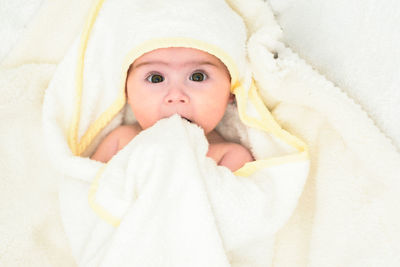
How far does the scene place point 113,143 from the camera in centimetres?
136

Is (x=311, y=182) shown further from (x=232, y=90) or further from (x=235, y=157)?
(x=232, y=90)

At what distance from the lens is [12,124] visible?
4.53 ft

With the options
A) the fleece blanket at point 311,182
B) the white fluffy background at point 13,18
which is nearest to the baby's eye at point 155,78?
the fleece blanket at point 311,182

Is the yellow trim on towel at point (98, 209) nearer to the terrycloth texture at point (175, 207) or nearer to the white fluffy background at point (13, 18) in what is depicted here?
the terrycloth texture at point (175, 207)

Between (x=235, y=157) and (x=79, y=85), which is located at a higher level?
(x=79, y=85)

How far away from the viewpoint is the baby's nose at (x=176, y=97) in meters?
1.23

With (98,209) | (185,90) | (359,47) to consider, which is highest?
(359,47)

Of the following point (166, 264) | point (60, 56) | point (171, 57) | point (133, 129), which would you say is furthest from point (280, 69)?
point (60, 56)

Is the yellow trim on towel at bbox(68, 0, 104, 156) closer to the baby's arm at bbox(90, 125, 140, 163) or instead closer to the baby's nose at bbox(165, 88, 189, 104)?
the baby's arm at bbox(90, 125, 140, 163)

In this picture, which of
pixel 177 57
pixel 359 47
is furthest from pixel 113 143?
pixel 359 47

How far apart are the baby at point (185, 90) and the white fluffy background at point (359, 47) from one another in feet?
0.79

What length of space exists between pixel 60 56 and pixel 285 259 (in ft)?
2.72

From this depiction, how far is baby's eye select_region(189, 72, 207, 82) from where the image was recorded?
129cm

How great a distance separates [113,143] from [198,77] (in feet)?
0.93
